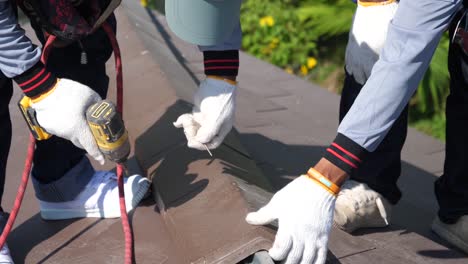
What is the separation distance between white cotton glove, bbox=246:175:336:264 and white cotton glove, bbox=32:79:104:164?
21.3 inches

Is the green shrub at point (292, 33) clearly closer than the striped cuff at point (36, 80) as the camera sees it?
No

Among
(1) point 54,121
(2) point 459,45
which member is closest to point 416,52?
(2) point 459,45

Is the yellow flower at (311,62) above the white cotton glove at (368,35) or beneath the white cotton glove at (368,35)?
beneath

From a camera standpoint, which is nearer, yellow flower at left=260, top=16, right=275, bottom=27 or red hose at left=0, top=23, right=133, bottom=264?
red hose at left=0, top=23, right=133, bottom=264

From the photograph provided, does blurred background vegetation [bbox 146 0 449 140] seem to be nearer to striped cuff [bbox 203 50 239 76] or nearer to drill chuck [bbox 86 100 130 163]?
striped cuff [bbox 203 50 239 76]

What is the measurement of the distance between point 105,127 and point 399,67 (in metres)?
0.82

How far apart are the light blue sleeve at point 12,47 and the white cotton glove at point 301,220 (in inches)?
30.4

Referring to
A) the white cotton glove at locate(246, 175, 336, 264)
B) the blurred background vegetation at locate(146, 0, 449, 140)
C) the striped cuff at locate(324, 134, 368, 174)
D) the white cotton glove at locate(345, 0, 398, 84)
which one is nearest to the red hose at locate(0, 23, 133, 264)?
the white cotton glove at locate(246, 175, 336, 264)

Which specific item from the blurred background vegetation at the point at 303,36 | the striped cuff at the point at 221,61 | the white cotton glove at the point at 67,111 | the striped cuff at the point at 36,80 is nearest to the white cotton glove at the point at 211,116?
the striped cuff at the point at 221,61

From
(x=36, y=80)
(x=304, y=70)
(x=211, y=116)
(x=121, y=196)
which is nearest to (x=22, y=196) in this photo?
(x=121, y=196)

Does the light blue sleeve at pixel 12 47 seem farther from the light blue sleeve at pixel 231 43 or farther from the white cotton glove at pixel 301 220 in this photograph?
the white cotton glove at pixel 301 220

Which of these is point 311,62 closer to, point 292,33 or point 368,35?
point 292,33

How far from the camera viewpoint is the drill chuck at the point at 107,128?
2088mm

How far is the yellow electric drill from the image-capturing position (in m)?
2.09
